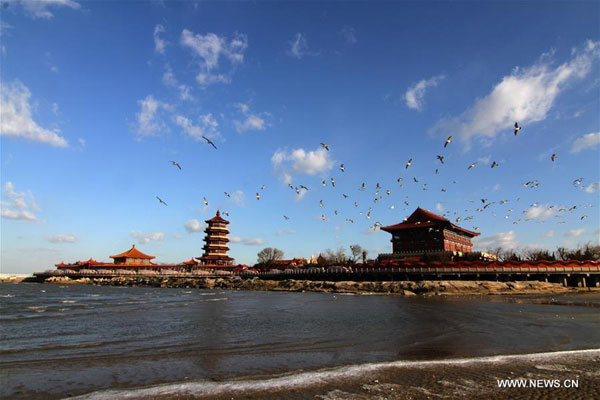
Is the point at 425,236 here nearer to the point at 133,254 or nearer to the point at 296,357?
the point at 296,357

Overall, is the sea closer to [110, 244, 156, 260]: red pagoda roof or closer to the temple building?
the temple building

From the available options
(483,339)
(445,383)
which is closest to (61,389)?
(445,383)

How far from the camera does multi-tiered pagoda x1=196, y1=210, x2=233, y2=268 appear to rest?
99.2 metres

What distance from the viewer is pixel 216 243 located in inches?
4011

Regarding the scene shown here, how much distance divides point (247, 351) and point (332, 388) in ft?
16.9

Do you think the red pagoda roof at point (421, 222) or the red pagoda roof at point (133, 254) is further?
the red pagoda roof at point (133, 254)

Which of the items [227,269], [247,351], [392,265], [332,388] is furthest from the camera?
[227,269]

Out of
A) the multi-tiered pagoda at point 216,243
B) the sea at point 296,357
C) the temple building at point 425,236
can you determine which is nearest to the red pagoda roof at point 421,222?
the temple building at point 425,236

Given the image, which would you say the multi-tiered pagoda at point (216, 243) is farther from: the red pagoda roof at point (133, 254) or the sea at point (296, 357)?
the sea at point (296, 357)

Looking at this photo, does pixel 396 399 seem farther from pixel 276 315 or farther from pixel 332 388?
pixel 276 315

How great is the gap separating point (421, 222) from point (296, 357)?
A: 67.9 meters

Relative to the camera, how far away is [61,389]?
8633mm

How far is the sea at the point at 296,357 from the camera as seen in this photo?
27.8ft

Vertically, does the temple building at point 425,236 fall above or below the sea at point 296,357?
above
